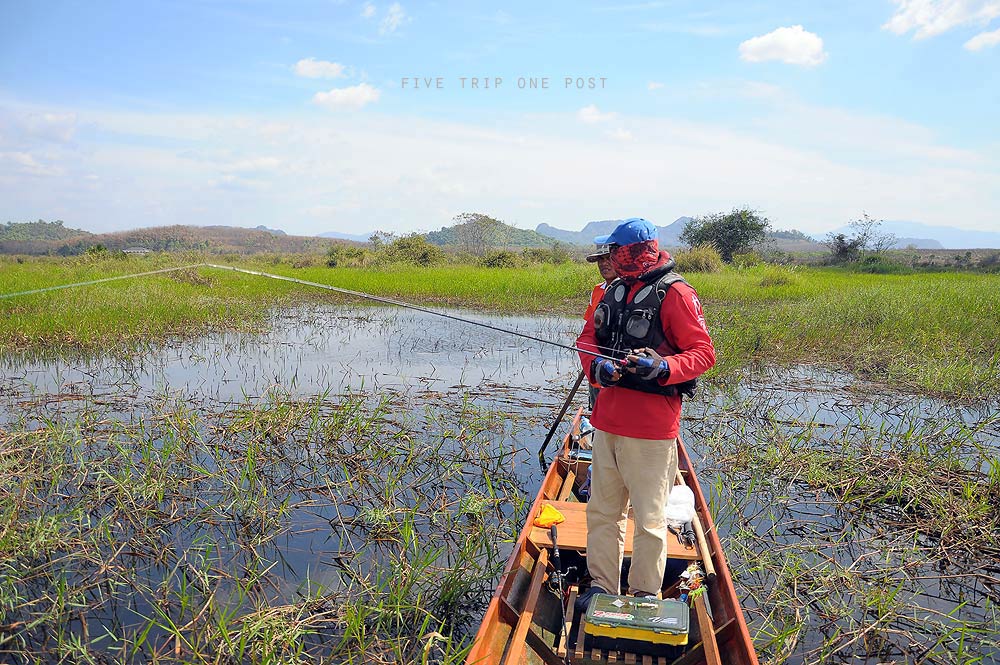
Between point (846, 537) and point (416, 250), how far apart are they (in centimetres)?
2564

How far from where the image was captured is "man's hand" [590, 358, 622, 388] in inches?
112

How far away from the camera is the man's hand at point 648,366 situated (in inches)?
110

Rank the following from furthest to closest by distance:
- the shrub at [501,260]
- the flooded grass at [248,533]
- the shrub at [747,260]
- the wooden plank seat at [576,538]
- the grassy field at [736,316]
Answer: the shrub at [501,260], the shrub at [747,260], the grassy field at [736,316], the wooden plank seat at [576,538], the flooded grass at [248,533]

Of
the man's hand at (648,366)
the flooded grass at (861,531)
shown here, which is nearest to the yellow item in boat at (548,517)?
the flooded grass at (861,531)

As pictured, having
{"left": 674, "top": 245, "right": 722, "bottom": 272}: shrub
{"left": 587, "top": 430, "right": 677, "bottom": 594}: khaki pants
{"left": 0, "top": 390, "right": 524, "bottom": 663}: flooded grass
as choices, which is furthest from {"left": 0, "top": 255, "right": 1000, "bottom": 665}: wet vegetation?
{"left": 674, "top": 245, "right": 722, "bottom": 272}: shrub

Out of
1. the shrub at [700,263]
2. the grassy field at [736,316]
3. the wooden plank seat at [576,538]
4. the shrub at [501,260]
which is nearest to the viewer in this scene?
the wooden plank seat at [576,538]

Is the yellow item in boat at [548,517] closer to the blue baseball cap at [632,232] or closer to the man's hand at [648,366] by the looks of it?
the man's hand at [648,366]

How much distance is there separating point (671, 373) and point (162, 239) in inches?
3078

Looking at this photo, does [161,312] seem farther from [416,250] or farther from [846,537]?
[416,250]

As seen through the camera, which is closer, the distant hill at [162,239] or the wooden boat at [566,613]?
the wooden boat at [566,613]

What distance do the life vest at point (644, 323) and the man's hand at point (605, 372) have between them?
0.10 metres

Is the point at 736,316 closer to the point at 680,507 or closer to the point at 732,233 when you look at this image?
the point at 680,507

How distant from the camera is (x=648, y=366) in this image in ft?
9.16

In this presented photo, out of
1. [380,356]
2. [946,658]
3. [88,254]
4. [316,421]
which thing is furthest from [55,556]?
[88,254]
